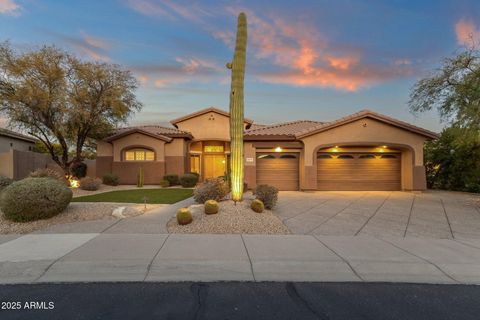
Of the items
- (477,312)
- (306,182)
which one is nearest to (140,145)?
(306,182)

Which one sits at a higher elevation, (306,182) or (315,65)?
(315,65)

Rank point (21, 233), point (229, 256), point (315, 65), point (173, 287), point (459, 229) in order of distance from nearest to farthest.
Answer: point (173, 287)
point (229, 256)
point (21, 233)
point (459, 229)
point (315, 65)

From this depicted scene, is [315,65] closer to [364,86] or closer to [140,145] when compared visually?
[364,86]

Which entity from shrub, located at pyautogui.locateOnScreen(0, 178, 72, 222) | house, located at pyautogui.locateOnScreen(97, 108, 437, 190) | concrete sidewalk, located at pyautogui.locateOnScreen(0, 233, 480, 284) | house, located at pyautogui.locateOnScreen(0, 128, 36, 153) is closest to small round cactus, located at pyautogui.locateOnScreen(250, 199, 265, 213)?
concrete sidewalk, located at pyautogui.locateOnScreen(0, 233, 480, 284)

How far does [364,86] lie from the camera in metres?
18.0

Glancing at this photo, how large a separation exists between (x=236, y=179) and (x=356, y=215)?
445 cm

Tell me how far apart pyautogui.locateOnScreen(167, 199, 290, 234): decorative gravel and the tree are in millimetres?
12917

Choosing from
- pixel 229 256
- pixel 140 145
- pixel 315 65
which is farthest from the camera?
pixel 140 145

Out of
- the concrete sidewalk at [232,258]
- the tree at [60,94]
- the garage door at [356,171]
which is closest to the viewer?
the concrete sidewalk at [232,258]

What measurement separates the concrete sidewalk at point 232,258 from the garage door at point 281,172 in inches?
425

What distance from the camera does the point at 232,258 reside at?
538cm

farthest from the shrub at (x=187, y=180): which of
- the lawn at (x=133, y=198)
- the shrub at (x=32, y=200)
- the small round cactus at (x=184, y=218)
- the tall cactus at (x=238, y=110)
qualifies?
the small round cactus at (x=184, y=218)

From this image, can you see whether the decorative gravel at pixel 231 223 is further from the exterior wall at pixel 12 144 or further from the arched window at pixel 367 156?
the exterior wall at pixel 12 144

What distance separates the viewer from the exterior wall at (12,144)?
2072 cm
